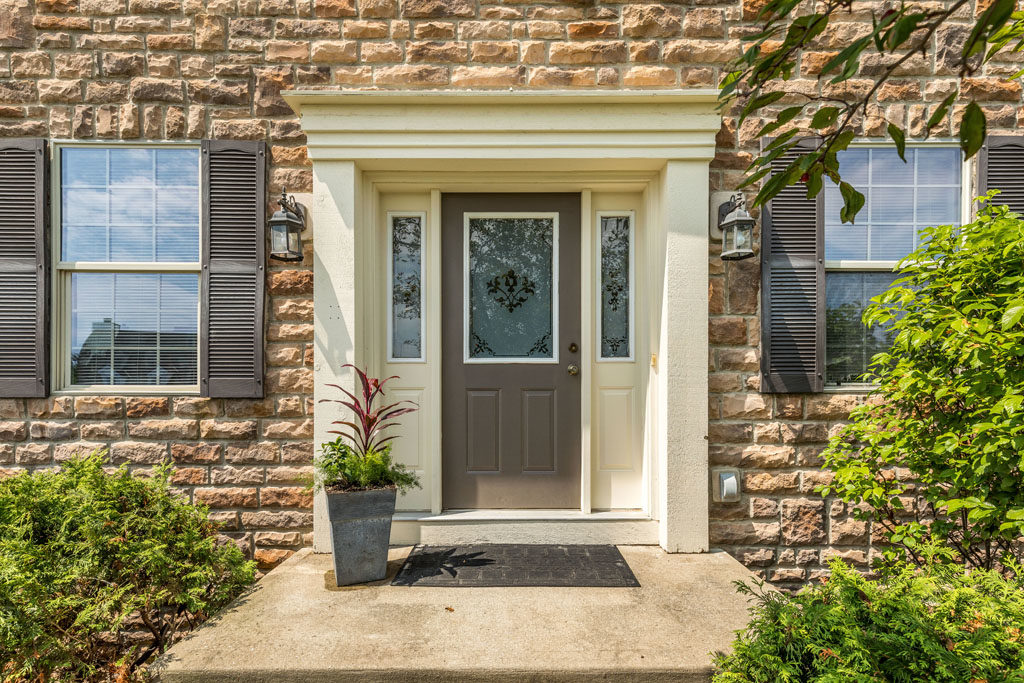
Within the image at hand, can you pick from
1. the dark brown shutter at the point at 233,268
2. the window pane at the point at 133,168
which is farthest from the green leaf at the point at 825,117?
the window pane at the point at 133,168

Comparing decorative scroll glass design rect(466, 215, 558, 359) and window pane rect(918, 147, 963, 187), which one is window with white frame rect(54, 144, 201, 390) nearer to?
decorative scroll glass design rect(466, 215, 558, 359)

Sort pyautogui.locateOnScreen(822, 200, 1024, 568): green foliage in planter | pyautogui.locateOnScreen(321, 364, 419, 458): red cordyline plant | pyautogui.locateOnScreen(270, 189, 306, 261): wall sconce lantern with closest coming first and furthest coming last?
pyautogui.locateOnScreen(822, 200, 1024, 568): green foliage in planter → pyautogui.locateOnScreen(321, 364, 419, 458): red cordyline plant → pyautogui.locateOnScreen(270, 189, 306, 261): wall sconce lantern

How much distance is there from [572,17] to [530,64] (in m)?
0.39

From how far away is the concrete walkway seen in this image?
2.24 m

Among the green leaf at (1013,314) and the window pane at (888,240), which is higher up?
the window pane at (888,240)

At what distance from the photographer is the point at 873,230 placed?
11.6 ft

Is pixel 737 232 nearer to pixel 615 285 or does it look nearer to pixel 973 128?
pixel 615 285

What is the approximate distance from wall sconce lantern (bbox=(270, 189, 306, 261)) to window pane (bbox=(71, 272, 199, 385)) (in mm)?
713

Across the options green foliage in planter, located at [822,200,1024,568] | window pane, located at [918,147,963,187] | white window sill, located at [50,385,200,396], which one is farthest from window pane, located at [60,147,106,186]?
window pane, located at [918,147,963,187]

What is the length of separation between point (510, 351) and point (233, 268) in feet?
5.95

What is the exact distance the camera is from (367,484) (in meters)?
2.98

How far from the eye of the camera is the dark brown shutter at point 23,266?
135 inches

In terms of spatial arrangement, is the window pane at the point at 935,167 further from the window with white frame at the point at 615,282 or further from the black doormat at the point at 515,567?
the black doormat at the point at 515,567

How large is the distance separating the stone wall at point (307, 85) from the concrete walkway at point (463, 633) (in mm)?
698
